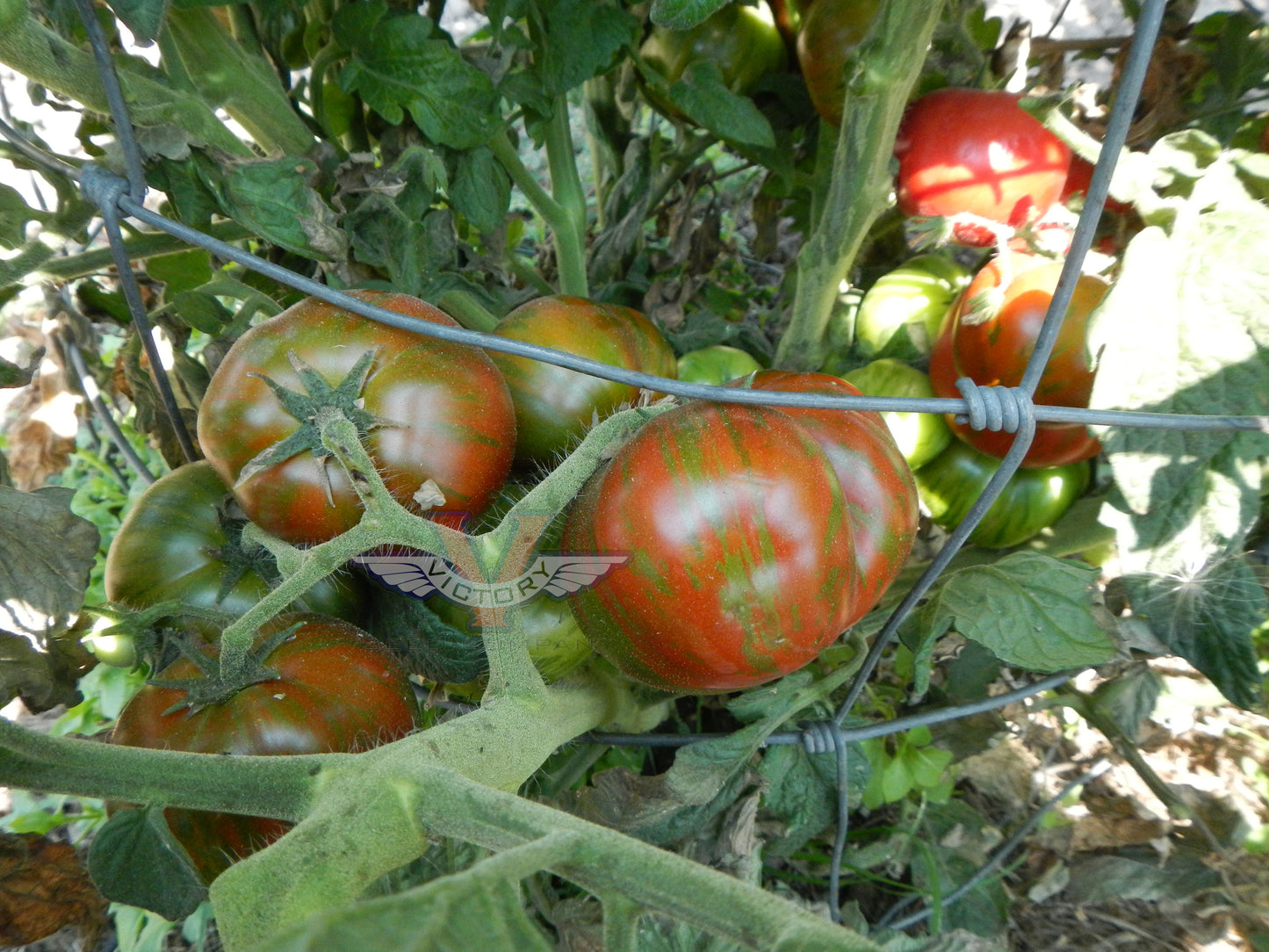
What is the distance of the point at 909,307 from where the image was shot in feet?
3.57

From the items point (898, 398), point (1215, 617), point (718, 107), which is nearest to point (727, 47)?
point (718, 107)

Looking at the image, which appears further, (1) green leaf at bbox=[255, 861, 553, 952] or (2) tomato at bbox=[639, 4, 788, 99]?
(2) tomato at bbox=[639, 4, 788, 99]

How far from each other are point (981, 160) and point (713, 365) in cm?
39

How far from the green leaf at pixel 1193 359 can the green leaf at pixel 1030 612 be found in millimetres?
106

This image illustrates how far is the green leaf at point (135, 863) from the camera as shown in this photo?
66 cm

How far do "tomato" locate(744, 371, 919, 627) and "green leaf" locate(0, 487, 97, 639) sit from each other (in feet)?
2.16

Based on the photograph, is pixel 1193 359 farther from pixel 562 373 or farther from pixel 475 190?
pixel 475 190

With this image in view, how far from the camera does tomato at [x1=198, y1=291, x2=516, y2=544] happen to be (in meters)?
0.65

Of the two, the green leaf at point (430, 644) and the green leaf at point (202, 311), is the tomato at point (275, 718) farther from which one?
the green leaf at point (202, 311)

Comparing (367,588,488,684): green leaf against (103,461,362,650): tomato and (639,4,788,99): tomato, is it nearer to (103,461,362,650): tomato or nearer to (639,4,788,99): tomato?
(103,461,362,650): tomato

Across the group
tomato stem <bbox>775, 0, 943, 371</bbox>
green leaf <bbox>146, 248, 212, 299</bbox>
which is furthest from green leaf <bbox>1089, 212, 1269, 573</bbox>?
green leaf <bbox>146, 248, 212, 299</bbox>

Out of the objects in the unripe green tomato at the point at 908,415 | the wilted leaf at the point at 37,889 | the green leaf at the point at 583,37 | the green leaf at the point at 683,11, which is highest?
the green leaf at the point at 583,37

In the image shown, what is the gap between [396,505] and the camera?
556 mm

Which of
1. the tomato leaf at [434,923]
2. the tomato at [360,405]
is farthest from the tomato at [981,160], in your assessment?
the tomato leaf at [434,923]
